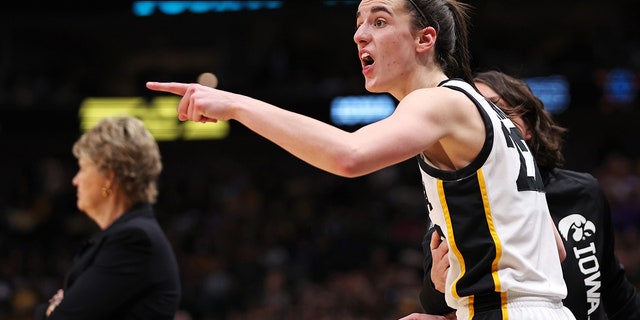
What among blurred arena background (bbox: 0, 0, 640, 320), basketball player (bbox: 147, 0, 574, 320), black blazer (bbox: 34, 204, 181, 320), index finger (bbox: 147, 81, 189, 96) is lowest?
blurred arena background (bbox: 0, 0, 640, 320)

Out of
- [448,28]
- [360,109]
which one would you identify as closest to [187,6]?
[360,109]

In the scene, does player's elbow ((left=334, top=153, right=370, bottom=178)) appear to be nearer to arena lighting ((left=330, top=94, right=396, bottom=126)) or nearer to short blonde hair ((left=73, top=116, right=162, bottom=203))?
short blonde hair ((left=73, top=116, right=162, bottom=203))

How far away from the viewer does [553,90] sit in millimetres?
10953

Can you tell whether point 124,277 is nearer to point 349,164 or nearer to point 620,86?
point 349,164

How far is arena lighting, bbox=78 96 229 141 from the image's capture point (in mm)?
11836

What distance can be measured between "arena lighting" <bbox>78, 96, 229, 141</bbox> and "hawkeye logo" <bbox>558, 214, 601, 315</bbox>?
8.61 meters

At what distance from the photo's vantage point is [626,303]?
3.50 m

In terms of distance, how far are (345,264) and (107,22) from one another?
4224 mm

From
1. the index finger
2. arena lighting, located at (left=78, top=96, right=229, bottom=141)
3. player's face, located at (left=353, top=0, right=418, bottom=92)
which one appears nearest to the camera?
the index finger

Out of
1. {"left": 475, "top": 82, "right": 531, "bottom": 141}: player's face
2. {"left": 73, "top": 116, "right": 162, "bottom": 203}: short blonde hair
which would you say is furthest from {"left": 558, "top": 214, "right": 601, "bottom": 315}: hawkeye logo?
{"left": 73, "top": 116, "right": 162, "bottom": 203}: short blonde hair

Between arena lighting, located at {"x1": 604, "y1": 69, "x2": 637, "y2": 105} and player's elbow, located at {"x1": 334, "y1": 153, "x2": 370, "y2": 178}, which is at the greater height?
player's elbow, located at {"x1": 334, "y1": 153, "x2": 370, "y2": 178}

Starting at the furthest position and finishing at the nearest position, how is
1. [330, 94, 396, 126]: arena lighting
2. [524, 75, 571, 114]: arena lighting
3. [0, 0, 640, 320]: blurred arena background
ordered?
1. [330, 94, 396, 126]: arena lighting
2. [524, 75, 571, 114]: arena lighting
3. [0, 0, 640, 320]: blurred arena background

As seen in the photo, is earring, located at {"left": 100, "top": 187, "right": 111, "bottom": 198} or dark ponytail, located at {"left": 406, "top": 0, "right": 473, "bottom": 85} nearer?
dark ponytail, located at {"left": 406, "top": 0, "right": 473, "bottom": 85}

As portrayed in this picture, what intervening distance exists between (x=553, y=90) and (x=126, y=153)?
788cm
